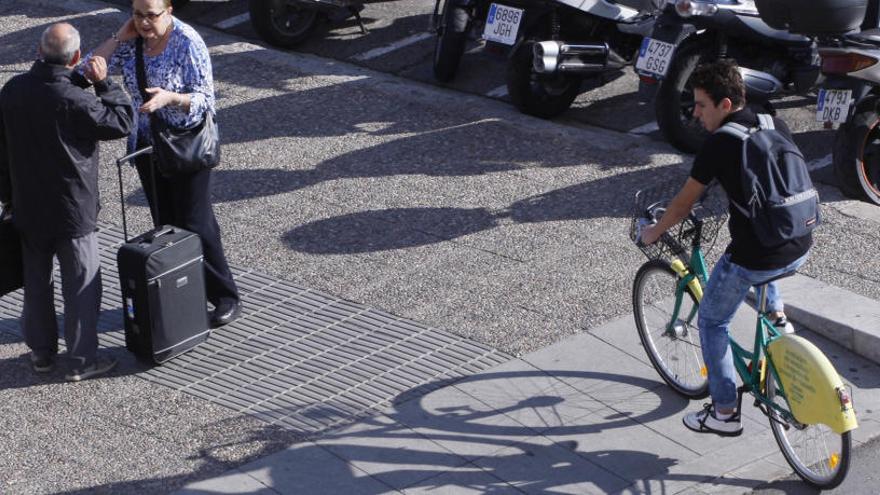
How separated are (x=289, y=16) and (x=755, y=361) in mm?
7711

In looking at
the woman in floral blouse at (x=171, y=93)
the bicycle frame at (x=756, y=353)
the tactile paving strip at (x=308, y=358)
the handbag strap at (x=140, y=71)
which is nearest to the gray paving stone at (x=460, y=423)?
the tactile paving strip at (x=308, y=358)

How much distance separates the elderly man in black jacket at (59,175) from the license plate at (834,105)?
4579 mm

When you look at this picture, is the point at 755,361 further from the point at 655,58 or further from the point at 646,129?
the point at 646,129

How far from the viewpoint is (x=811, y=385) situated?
560 cm

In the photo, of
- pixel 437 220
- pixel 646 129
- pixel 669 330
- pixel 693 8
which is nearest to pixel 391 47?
pixel 646 129

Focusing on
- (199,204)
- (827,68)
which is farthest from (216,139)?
(827,68)

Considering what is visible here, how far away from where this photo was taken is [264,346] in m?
7.29

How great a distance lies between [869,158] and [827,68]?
0.66 metres

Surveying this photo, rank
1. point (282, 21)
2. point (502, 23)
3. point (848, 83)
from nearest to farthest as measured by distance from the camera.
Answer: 1. point (848, 83)
2. point (502, 23)
3. point (282, 21)

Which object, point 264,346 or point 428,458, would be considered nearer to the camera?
point 428,458

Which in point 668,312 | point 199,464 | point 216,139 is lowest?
point 199,464

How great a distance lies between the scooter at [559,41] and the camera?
10.4 m

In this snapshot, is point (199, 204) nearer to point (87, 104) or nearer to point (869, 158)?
point (87, 104)

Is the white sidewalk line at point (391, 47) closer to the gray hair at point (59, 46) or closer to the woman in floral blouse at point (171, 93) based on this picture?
the woman in floral blouse at point (171, 93)
